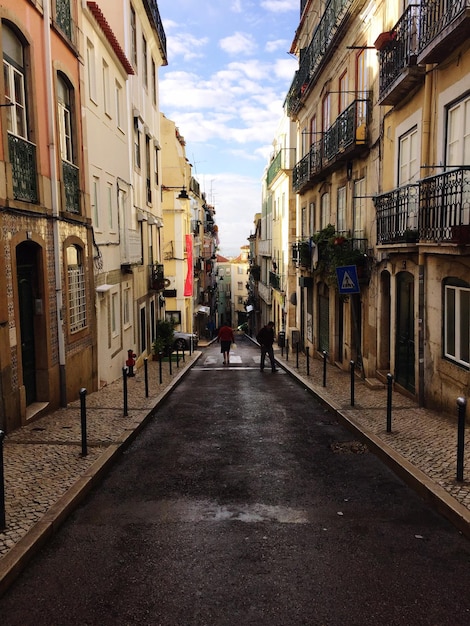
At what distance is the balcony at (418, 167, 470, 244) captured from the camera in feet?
26.6

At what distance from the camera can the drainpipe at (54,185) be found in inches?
391

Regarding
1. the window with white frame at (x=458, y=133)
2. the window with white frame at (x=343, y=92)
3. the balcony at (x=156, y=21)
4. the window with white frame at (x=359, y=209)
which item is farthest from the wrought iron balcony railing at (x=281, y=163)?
the window with white frame at (x=458, y=133)

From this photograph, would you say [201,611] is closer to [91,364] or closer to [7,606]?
[7,606]

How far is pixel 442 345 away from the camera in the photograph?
9.90 m

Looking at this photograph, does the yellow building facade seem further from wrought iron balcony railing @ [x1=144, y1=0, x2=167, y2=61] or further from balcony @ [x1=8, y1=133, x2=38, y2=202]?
wrought iron balcony railing @ [x1=144, y1=0, x2=167, y2=61]

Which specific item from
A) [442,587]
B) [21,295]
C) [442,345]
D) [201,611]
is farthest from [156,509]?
[442,345]

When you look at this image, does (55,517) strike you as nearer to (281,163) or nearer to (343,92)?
(343,92)

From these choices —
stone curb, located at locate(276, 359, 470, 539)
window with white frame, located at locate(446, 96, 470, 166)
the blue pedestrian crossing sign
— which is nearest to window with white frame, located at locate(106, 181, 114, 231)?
the blue pedestrian crossing sign

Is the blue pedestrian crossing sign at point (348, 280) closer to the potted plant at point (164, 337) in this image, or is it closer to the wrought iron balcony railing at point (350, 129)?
the wrought iron balcony railing at point (350, 129)

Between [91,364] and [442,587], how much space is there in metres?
9.76

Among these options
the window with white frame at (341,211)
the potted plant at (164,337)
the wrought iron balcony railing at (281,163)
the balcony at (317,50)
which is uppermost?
the balcony at (317,50)

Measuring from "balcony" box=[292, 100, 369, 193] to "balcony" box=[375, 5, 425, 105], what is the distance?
213cm

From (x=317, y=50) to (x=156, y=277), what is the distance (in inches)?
414

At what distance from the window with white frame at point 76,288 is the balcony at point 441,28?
7.81 m
